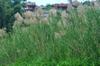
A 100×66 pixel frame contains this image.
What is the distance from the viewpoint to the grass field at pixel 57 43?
7586 millimetres

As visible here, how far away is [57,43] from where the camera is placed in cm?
878

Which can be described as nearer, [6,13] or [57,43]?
[57,43]

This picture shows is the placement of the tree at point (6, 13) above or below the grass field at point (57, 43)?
below

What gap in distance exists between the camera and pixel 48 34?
960 cm

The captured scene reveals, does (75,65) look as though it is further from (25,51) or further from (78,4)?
(25,51)

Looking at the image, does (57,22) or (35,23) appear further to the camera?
→ (35,23)

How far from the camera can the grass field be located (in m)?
7.59

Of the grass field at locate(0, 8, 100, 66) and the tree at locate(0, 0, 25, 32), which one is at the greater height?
the grass field at locate(0, 8, 100, 66)

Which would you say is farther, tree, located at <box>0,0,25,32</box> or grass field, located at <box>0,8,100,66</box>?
tree, located at <box>0,0,25,32</box>

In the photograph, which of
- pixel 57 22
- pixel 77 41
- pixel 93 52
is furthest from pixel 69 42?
pixel 57 22

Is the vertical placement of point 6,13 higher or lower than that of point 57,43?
lower

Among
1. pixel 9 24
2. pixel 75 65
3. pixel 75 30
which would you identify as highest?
pixel 75 30

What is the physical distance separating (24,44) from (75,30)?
2359 millimetres

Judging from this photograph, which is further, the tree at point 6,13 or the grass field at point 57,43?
the tree at point 6,13
